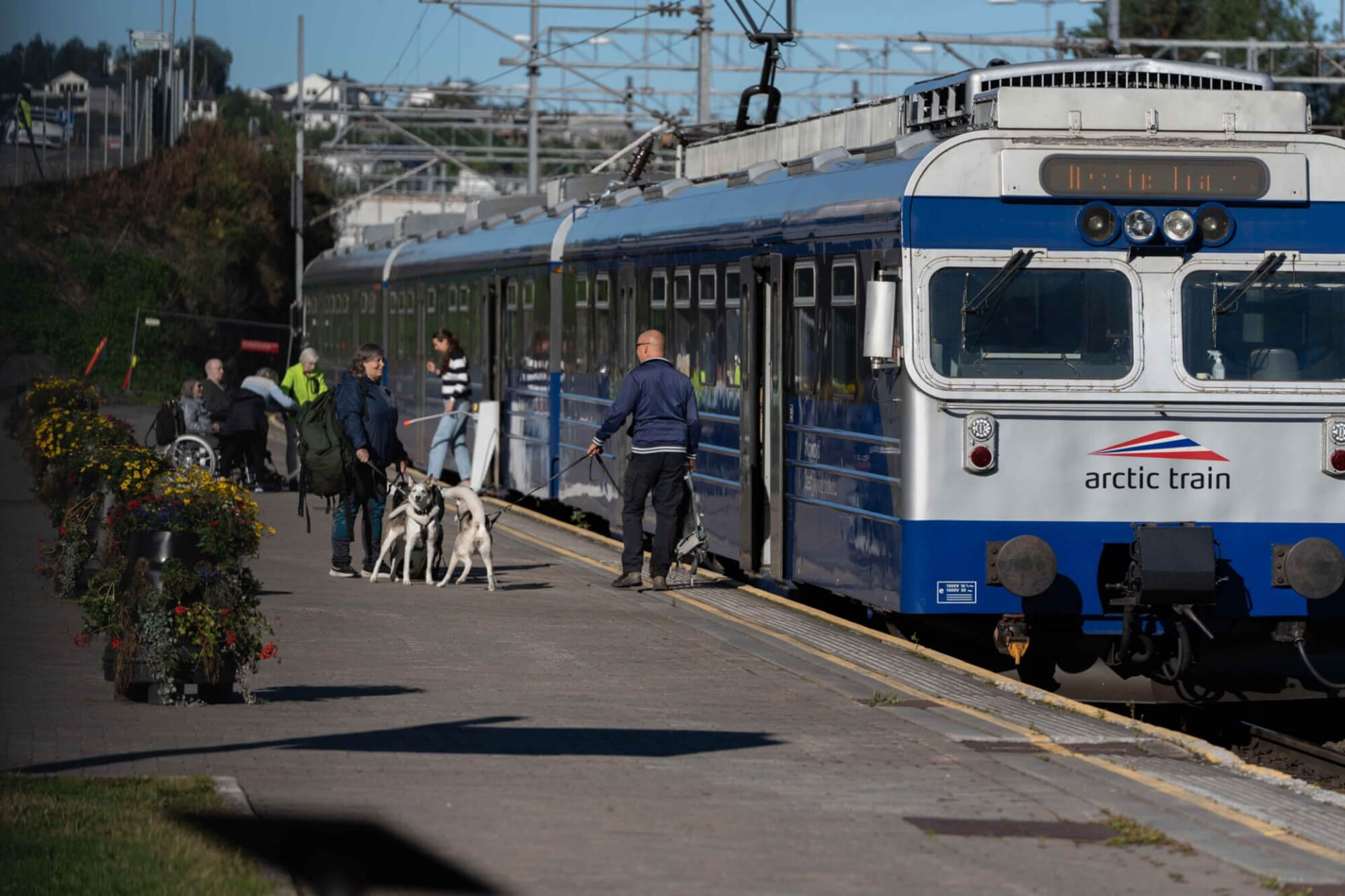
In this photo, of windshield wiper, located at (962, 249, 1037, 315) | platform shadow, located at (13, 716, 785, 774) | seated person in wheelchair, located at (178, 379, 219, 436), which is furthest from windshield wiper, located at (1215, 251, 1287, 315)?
seated person in wheelchair, located at (178, 379, 219, 436)

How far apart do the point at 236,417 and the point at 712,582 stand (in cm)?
939

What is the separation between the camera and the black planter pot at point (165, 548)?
10461mm

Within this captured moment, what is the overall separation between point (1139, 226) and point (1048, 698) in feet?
8.94

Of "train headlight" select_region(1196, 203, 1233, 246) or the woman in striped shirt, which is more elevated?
"train headlight" select_region(1196, 203, 1233, 246)

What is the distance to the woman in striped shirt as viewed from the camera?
79.6 feet

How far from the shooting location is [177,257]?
5116 centimetres

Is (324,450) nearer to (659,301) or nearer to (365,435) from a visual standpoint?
(365,435)

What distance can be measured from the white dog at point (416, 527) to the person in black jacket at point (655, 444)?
1222 mm

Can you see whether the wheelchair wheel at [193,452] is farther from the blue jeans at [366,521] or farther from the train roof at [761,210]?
the blue jeans at [366,521]

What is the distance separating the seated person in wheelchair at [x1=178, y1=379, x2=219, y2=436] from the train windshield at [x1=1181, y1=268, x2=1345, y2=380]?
14.7 metres

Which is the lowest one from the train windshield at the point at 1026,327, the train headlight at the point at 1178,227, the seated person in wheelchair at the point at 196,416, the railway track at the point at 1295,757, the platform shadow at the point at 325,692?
the railway track at the point at 1295,757

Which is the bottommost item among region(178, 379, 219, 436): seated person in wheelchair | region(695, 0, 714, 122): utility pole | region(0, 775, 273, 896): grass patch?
region(0, 775, 273, 896): grass patch

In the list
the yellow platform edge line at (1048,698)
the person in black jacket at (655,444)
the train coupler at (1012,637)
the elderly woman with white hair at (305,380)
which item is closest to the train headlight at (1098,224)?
the train coupler at (1012,637)

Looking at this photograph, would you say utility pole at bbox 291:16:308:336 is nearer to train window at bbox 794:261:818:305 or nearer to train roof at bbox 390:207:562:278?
train roof at bbox 390:207:562:278
